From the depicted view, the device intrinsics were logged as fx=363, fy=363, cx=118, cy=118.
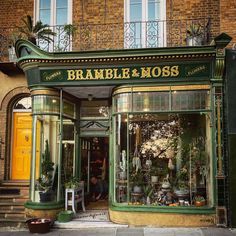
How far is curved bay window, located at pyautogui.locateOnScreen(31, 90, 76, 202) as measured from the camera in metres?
10.2

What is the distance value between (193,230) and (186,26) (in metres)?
5.91

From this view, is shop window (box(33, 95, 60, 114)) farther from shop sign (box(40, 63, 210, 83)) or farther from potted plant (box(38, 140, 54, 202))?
potted plant (box(38, 140, 54, 202))

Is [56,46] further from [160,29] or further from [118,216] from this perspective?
[118,216]

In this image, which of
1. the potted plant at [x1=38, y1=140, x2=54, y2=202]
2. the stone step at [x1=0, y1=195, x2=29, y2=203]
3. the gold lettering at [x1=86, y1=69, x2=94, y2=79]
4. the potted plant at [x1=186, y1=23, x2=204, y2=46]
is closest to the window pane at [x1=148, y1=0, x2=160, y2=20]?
the potted plant at [x1=186, y1=23, x2=204, y2=46]

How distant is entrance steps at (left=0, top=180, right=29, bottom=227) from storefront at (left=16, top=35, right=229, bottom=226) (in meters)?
Result: 0.68

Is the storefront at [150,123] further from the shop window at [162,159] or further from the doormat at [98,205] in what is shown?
the doormat at [98,205]

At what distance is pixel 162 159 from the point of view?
33.0 ft

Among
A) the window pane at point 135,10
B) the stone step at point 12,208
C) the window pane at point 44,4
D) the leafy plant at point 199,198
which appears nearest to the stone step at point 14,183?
the stone step at point 12,208

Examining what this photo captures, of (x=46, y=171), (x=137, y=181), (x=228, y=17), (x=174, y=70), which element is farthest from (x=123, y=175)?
(x=228, y=17)

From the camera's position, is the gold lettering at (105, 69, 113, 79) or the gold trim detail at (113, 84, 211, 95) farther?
the gold lettering at (105, 69, 113, 79)

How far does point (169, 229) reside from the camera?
917 centimetres

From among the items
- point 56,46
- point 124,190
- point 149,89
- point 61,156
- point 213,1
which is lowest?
point 124,190

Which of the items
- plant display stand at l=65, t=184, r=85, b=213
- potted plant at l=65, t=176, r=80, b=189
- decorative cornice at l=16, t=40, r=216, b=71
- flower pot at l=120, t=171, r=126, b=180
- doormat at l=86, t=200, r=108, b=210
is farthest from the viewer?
doormat at l=86, t=200, r=108, b=210

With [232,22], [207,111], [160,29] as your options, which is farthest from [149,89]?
[232,22]
